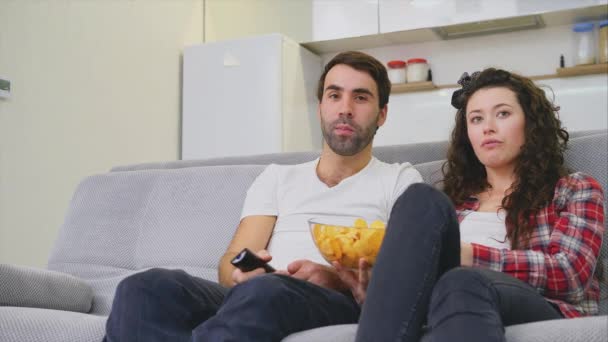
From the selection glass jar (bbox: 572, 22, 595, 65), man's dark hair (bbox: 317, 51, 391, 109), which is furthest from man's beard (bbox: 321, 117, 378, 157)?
glass jar (bbox: 572, 22, 595, 65)

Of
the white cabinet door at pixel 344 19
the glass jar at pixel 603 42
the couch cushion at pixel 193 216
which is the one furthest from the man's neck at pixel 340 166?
the white cabinet door at pixel 344 19

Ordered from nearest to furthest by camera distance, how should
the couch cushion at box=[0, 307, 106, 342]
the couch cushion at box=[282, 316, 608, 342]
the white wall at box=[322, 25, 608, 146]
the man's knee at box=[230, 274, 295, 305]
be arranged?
the couch cushion at box=[282, 316, 608, 342], the man's knee at box=[230, 274, 295, 305], the couch cushion at box=[0, 307, 106, 342], the white wall at box=[322, 25, 608, 146]

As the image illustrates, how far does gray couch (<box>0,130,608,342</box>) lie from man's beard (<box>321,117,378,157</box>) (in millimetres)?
206

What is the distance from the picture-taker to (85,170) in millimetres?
3500

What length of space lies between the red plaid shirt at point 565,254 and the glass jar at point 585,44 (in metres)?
2.50

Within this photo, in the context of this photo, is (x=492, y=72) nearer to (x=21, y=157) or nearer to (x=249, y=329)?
(x=249, y=329)

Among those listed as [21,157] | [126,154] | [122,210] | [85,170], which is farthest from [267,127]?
[122,210]

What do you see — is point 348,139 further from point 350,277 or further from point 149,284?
point 149,284

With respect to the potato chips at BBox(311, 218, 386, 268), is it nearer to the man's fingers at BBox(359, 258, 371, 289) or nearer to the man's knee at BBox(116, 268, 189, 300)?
the man's fingers at BBox(359, 258, 371, 289)

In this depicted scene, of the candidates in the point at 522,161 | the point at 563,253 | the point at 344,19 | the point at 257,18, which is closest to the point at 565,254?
the point at 563,253

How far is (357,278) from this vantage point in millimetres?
1362

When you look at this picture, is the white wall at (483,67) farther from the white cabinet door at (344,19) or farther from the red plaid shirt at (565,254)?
the red plaid shirt at (565,254)

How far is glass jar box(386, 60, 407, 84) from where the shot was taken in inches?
165

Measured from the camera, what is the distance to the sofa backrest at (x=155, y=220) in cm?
202
